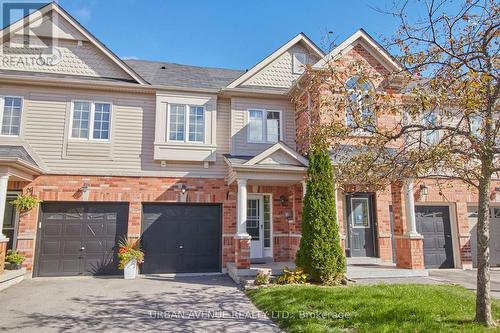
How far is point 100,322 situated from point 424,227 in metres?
10.6

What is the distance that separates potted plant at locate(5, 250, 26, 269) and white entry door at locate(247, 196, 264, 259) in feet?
22.7

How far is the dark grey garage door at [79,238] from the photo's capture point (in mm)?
10531

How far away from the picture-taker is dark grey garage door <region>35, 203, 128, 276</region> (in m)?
10.5

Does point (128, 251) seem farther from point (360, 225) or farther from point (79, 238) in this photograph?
point (360, 225)

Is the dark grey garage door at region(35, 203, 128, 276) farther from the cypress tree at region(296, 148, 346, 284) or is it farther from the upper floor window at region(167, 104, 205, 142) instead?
the cypress tree at region(296, 148, 346, 284)

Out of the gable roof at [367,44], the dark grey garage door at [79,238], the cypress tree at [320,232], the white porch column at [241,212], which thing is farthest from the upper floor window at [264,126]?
the dark grey garage door at [79,238]

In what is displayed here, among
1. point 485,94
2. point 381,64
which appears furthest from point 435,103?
point 381,64

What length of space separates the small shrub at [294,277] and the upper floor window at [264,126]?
5.05 meters

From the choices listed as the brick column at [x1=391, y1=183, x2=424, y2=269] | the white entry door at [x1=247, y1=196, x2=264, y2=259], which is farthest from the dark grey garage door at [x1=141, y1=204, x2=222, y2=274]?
the brick column at [x1=391, y1=183, x2=424, y2=269]

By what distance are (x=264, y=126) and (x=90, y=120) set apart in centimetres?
591

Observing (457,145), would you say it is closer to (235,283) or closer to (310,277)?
(310,277)

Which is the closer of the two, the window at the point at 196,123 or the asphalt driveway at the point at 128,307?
the asphalt driveway at the point at 128,307

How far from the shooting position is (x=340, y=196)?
11.2m

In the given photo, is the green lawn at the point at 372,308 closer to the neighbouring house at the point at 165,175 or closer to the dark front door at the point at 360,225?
the neighbouring house at the point at 165,175
